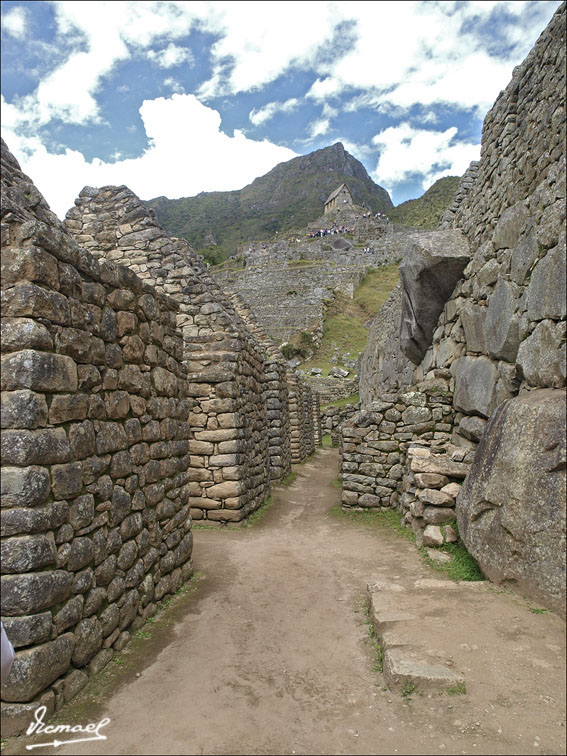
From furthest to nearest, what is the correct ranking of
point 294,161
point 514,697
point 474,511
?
point 294,161 < point 474,511 < point 514,697

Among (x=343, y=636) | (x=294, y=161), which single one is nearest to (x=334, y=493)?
(x=343, y=636)

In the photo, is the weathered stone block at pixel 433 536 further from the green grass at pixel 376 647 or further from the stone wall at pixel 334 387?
the stone wall at pixel 334 387

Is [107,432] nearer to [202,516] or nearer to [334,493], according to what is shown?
[202,516]

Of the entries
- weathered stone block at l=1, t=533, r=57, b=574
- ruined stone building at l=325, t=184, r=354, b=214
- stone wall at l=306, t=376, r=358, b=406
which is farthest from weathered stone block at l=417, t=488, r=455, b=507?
ruined stone building at l=325, t=184, r=354, b=214

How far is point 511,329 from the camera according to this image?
19.1 ft

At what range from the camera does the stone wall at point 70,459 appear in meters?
2.84

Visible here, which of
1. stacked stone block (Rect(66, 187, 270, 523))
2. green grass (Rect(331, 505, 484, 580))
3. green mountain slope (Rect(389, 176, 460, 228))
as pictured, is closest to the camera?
green grass (Rect(331, 505, 484, 580))

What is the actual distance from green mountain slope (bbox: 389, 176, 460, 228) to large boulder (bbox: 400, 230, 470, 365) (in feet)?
234

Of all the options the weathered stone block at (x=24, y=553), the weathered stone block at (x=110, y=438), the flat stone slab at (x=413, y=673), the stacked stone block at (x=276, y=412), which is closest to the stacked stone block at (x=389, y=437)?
the stacked stone block at (x=276, y=412)

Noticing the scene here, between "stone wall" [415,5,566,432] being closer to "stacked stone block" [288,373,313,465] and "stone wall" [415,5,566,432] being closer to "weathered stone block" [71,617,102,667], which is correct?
"weathered stone block" [71,617,102,667]

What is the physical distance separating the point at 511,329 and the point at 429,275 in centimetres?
305

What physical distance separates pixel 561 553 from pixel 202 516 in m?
6.45

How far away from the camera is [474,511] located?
4543 millimetres

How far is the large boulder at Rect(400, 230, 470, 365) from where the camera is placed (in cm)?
820
